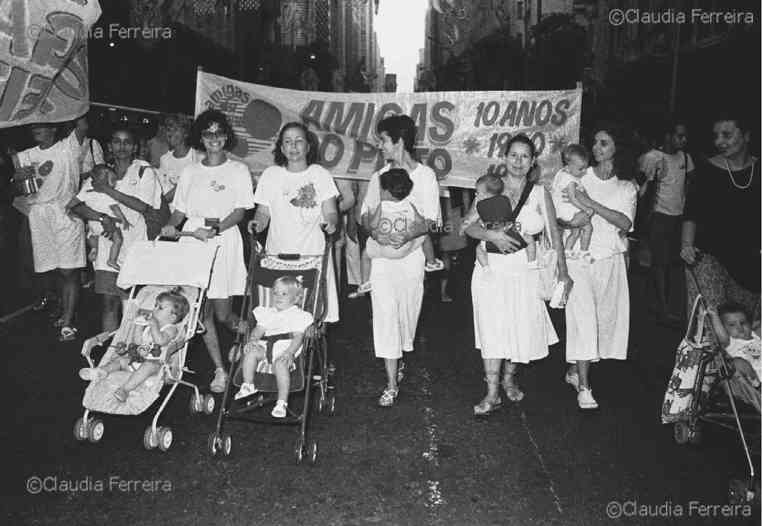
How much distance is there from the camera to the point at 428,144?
8.49 meters

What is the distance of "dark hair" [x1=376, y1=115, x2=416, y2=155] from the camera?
5020 millimetres

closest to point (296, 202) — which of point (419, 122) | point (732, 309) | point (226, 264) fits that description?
point (226, 264)

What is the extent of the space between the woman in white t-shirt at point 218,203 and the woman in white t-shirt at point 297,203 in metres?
0.19

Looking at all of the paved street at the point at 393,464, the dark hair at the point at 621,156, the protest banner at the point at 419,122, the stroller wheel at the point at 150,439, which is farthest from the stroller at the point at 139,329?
the protest banner at the point at 419,122

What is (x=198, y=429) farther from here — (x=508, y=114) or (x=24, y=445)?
(x=508, y=114)

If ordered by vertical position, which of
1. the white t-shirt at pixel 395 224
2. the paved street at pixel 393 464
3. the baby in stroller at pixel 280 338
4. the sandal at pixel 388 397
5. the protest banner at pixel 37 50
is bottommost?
the paved street at pixel 393 464

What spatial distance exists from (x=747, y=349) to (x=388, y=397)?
2.34 meters

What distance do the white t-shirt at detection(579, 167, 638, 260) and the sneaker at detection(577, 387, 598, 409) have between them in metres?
0.94

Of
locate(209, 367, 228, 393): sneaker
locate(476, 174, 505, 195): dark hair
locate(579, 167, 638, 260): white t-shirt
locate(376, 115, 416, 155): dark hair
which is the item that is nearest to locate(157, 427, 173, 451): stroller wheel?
locate(209, 367, 228, 393): sneaker

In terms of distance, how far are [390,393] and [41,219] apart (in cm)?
391

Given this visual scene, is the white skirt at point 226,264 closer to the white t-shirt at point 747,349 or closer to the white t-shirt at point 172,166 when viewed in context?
the white t-shirt at point 172,166

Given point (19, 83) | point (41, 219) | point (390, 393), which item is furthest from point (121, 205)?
point (390, 393)

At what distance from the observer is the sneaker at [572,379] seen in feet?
18.3

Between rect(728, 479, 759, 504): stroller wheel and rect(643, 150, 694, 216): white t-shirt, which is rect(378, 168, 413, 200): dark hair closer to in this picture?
rect(728, 479, 759, 504): stroller wheel
